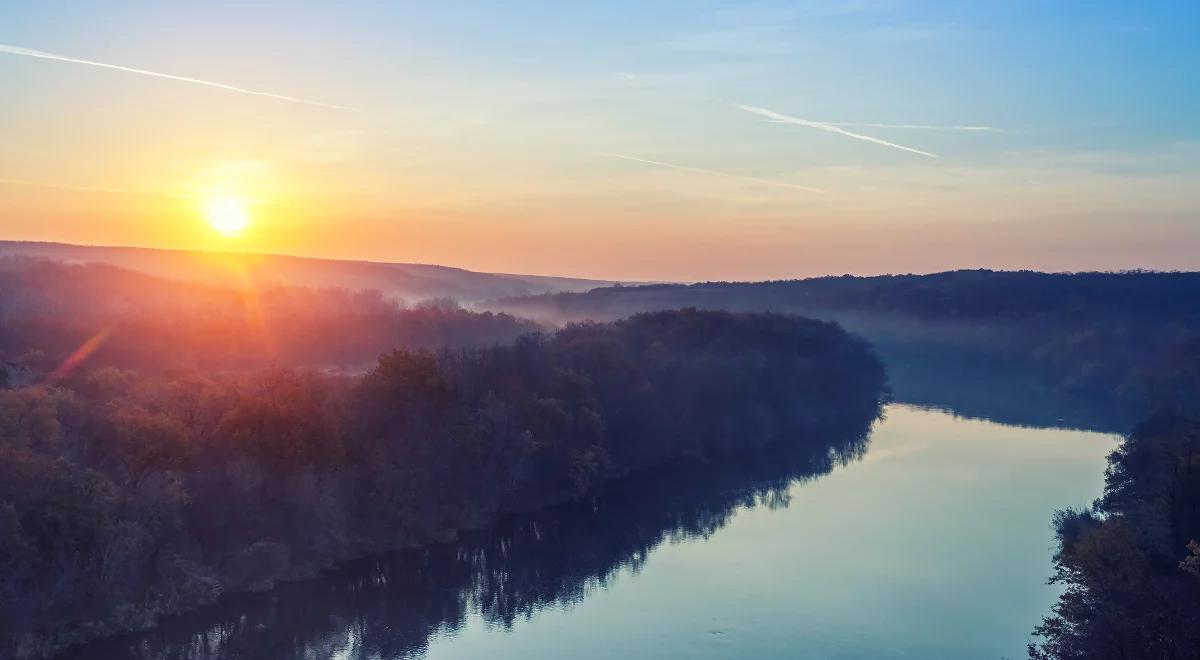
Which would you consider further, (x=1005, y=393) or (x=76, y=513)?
(x=1005, y=393)

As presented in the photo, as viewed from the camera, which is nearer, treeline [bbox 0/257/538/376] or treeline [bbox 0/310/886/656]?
treeline [bbox 0/310/886/656]

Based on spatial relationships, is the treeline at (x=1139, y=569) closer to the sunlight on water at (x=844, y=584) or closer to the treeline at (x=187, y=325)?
the sunlight on water at (x=844, y=584)

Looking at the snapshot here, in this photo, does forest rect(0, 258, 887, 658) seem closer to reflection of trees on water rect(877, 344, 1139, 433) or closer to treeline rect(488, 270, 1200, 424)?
reflection of trees on water rect(877, 344, 1139, 433)

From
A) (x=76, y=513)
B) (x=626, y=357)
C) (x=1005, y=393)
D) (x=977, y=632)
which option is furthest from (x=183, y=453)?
(x=1005, y=393)

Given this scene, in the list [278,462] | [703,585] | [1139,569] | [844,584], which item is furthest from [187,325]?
[1139,569]

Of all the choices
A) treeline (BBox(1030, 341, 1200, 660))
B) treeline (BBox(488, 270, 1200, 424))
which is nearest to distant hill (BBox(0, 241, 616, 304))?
treeline (BBox(488, 270, 1200, 424))

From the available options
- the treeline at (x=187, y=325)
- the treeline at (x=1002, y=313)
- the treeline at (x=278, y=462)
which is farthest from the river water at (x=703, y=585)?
the treeline at (x=1002, y=313)

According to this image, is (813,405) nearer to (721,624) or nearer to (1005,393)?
(1005,393)
